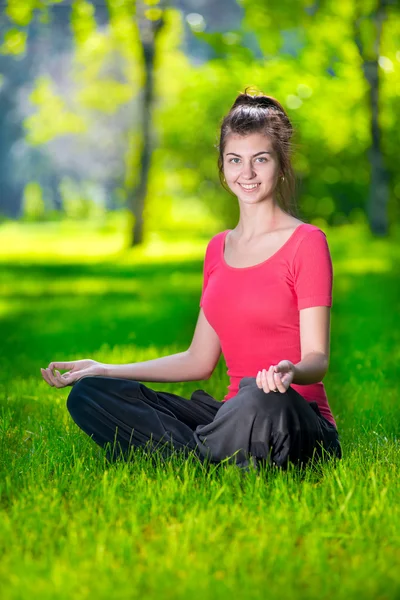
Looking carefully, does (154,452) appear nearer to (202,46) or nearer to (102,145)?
(202,46)

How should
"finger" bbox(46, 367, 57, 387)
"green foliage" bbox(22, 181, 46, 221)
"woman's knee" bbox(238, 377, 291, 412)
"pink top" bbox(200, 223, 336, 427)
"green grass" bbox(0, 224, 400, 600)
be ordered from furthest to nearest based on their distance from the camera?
1. "green foliage" bbox(22, 181, 46, 221)
2. "finger" bbox(46, 367, 57, 387)
3. "pink top" bbox(200, 223, 336, 427)
4. "woman's knee" bbox(238, 377, 291, 412)
5. "green grass" bbox(0, 224, 400, 600)

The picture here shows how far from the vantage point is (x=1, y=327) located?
31.9ft

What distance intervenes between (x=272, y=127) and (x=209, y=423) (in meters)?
1.17

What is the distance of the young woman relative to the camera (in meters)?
3.79

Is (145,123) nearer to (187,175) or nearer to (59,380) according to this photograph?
(187,175)

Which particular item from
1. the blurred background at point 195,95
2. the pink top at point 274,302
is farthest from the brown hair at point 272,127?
the blurred background at point 195,95

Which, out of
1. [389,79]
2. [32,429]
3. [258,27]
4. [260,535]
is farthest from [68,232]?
[260,535]

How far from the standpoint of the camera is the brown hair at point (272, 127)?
4.10m

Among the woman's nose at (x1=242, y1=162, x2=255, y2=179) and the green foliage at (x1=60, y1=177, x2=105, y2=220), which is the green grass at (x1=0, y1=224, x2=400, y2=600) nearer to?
the woman's nose at (x1=242, y1=162, x2=255, y2=179)

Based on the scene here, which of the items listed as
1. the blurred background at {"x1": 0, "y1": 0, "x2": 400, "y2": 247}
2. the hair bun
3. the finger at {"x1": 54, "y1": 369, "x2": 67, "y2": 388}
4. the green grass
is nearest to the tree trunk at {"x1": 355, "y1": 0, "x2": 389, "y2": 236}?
the blurred background at {"x1": 0, "y1": 0, "x2": 400, "y2": 247}

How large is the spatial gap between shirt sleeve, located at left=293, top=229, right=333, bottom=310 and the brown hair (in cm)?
30

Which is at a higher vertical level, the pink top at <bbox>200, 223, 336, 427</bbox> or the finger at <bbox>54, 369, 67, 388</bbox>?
the pink top at <bbox>200, 223, 336, 427</bbox>

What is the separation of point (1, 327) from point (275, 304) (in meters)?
6.15

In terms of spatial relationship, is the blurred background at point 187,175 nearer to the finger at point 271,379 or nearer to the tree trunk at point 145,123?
the tree trunk at point 145,123
